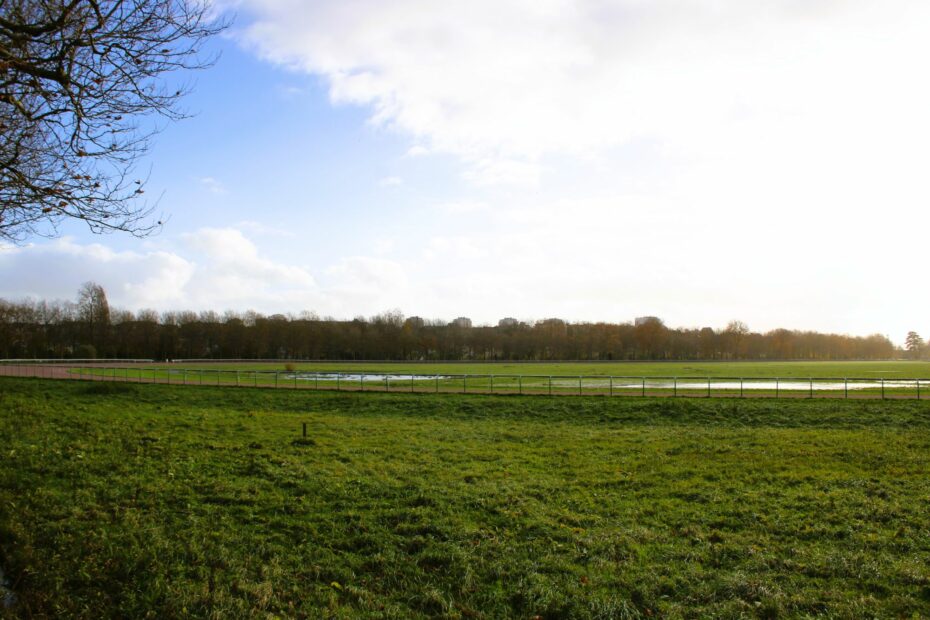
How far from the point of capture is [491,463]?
15680 mm

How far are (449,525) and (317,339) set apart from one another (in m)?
125

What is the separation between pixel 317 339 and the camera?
130m

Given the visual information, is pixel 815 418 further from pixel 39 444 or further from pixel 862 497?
pixel 39 444

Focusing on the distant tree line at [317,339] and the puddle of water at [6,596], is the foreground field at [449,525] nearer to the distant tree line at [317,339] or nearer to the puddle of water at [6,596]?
the puddle of water at [6,596]

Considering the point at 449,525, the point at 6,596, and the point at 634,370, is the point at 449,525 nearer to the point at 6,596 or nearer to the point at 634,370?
the point at 6,596

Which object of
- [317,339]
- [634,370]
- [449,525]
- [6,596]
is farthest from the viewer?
[317,339]

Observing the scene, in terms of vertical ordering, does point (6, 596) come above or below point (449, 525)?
below

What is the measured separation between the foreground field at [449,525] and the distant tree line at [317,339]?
91.9 metres

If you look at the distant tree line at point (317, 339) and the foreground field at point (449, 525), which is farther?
the distant tree line at point (317, 339)

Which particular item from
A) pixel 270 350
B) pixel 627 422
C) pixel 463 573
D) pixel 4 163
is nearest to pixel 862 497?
pixel 463 573

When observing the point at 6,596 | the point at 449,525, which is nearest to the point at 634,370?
the point at 449,525

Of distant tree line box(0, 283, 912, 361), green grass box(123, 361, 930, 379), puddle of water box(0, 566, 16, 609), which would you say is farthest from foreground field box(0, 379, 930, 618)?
distant tree line box(0, 283, 912, 361)

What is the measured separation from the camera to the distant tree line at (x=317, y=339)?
108875 mm

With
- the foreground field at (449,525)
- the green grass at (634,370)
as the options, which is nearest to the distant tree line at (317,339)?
the green grass at (634,370)
